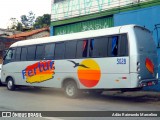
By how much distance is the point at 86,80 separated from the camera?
11.7m

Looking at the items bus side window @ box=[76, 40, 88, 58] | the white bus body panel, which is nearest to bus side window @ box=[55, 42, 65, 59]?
the white bus body panel

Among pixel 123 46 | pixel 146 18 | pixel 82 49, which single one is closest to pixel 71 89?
pixel 82 49

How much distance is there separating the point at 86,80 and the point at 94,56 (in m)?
1.03

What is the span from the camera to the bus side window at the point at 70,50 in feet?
40.5

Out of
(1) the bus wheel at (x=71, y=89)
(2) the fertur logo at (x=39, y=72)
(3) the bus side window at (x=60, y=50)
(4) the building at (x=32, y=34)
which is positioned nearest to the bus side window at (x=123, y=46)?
(1) the bus wheel at (x=71, y=89)

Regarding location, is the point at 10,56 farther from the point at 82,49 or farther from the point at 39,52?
the point at 82,49

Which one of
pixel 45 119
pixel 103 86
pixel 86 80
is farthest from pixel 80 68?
pixel 45 119

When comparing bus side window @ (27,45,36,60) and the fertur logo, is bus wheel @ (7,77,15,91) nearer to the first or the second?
the fertur logo

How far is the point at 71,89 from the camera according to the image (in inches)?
487

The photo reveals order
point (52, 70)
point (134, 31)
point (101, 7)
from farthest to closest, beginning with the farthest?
point (101, 7) → point (52, 70) → point (134, 31)

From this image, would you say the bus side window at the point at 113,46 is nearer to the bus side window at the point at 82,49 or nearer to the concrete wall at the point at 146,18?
the bus side window at the point at 82,49

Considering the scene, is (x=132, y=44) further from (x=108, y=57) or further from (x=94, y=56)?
(x=94, y=56)

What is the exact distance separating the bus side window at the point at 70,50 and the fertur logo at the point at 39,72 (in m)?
1.01

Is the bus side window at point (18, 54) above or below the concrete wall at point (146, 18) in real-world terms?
below
